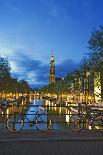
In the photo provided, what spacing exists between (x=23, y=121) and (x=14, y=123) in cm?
47

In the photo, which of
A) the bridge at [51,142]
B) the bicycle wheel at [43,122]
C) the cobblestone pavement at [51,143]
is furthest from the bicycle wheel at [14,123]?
the bicycle wheel at [43,122]

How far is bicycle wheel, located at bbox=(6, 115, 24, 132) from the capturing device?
22.0 metres

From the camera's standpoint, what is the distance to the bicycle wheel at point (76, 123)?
22.7m

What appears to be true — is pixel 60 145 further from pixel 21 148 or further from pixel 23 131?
pixel 23 131

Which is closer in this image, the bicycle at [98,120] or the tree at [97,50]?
the bicycle at [98,120]

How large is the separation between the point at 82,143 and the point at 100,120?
5841 millimetres

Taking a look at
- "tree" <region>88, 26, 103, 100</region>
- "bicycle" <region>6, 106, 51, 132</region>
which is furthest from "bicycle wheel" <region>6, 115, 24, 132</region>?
"tree" <region>88, 26, 103, 100</region>

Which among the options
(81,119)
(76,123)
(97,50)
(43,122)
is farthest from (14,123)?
(97,50)

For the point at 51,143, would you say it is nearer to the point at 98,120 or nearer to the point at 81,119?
the point at 81,119

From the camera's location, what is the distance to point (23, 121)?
22.2 metres

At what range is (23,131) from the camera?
21.8 meters

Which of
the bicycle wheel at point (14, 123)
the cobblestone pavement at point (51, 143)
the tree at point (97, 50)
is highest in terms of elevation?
the tree at point (97, 50)

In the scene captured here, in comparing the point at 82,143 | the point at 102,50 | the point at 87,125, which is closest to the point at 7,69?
the point at 102,50

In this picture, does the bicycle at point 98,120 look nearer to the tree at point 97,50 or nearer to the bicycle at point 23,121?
the bicycle at point 23,121
